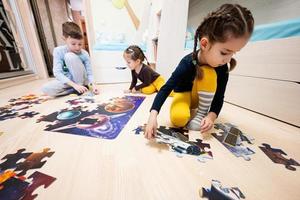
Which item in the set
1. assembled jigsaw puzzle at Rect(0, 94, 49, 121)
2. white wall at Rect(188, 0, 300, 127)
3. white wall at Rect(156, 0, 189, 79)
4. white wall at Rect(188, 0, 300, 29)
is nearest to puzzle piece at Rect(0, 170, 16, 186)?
assembled jigsaw puzzle at Rect(0, 94, 49, 121)

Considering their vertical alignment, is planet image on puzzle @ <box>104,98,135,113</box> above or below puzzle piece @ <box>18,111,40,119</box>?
below

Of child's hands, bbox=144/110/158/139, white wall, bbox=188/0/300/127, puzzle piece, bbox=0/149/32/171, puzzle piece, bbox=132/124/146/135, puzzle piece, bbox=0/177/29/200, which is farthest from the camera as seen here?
white wall, bbox=188/0/300/127

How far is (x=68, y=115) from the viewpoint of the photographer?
0.91m

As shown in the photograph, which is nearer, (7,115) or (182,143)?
(182,143)

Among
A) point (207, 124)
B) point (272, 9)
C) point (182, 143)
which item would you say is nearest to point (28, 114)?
point (182, 143)

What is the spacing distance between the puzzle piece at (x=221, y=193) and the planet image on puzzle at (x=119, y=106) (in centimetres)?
71

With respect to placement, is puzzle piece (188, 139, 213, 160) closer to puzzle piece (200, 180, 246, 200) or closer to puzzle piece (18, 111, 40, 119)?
puzzle piece (200, 180, 246, 200)

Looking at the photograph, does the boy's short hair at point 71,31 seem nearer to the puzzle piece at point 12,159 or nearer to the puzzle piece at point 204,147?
the puzzle piece at point 12,159

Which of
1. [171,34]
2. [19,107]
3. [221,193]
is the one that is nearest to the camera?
[221,193]

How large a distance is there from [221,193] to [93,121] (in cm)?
69

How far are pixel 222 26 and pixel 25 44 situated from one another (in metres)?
2.94

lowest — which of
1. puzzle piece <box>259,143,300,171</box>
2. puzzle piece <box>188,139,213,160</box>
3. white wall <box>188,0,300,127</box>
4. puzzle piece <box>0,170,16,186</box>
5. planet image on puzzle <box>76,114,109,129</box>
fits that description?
puzzle piece <box>259,143,300,171</box>

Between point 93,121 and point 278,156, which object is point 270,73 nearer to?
point 278,156

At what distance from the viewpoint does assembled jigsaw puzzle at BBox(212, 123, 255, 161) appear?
592 millimetres
